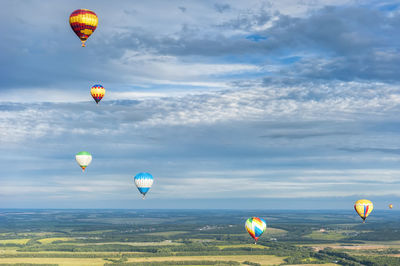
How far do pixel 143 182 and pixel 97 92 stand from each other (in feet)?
56.6

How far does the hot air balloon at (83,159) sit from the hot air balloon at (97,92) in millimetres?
11502

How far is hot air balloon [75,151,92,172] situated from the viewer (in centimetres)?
8206

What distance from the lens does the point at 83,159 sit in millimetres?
82438

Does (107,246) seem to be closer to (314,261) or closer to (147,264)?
(147,264)

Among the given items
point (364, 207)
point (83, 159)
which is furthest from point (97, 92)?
point (364, 207)

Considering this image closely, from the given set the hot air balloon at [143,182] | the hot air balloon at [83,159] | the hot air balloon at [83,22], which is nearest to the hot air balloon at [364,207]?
the hot air balloon at [143,182]

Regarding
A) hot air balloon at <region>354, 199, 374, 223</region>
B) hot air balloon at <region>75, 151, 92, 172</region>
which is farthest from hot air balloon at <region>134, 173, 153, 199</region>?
hot air balloon at <region>354, 199, 374, 223</region>

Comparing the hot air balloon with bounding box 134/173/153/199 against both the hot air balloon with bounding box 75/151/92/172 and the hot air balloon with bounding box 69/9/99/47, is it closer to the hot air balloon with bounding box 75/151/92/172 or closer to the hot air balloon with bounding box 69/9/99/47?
the hot air balloon with bounding box 75/151/92/172

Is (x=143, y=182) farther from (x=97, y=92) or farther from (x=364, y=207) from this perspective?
(x=364, y=207)

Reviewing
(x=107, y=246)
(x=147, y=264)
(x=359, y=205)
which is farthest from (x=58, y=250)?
(x=359, y=205)

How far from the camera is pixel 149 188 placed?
79625 millimetres

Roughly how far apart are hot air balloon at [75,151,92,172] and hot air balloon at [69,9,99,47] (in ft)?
80.2

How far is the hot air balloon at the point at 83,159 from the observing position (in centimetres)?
8206

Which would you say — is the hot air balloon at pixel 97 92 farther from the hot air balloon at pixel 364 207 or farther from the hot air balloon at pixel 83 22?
the hot air balloon at pixel 364 207
